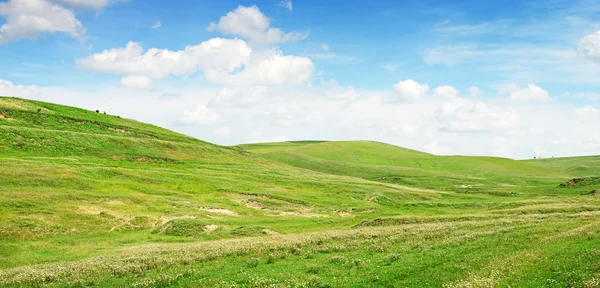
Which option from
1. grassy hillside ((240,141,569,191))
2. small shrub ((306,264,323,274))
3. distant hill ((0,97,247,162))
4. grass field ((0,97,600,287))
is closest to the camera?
grass field ((0,97,600,287))

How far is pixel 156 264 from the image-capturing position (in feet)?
92.1

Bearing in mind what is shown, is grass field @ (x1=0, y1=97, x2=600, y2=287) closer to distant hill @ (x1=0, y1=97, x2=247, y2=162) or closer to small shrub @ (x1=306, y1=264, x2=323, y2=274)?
small shrub @ (x1=306, y1=264, x2=323, y2=274)

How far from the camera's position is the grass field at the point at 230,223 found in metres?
23.2

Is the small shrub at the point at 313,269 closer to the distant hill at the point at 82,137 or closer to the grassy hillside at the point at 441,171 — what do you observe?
the distant hill at the point at 82,137

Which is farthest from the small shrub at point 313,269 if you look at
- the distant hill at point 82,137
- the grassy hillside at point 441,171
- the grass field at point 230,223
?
the grassy hillside at point 441,171

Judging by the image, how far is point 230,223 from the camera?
57406 millimetres

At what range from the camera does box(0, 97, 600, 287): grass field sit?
23203mm

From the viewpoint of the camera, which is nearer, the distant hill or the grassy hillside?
the distant hill

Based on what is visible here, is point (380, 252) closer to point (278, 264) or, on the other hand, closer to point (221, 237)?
point (278, 264)

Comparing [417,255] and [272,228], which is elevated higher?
[417,255]

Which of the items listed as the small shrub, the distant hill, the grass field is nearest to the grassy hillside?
the grass field

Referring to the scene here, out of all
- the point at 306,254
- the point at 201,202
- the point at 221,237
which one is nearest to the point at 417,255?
the point at 306,254

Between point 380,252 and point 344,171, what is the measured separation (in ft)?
429

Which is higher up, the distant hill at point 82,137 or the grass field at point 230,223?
the distant hill at point 82,137
